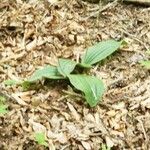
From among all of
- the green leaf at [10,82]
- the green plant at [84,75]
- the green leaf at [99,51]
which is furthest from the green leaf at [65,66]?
the green leaf at [10,82]

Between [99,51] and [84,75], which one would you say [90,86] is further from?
[99,51]

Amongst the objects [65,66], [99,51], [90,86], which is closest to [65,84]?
[65,66]

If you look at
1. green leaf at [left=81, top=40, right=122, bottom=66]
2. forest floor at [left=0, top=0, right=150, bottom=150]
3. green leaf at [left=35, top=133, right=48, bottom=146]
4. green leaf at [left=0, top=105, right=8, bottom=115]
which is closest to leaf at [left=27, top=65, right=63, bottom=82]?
forest floor at [left=0, top=0, right=150, bottom=150]

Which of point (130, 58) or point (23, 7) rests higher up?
point (23, 7)

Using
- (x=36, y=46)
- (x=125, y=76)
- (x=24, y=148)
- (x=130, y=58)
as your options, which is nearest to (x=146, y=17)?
(x=130, y=58)

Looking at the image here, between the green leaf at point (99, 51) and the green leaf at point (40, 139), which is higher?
the green leaf at point (99, 51)

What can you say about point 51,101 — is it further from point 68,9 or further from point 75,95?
point 68,9

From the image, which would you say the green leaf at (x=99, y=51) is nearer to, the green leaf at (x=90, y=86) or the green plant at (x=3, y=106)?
the green leaf at (x=90, y=86)
